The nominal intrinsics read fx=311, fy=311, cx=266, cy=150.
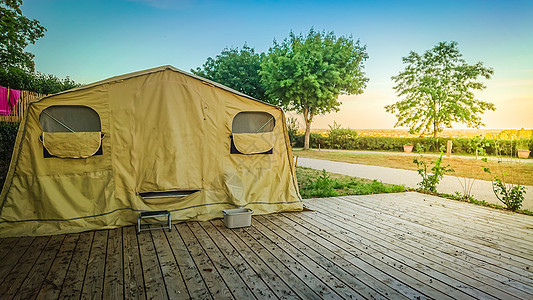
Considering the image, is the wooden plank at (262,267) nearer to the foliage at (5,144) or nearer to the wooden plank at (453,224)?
the wooden plank at (453,224)

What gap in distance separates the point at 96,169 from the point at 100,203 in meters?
0.36

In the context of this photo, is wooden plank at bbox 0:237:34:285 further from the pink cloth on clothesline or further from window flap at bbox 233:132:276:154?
the pink cloth on clothesline

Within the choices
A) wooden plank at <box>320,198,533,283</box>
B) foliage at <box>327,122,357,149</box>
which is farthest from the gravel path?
foliage at <box>327,122,357,149</box>

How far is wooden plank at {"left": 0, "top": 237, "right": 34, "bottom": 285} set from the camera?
2.19 m

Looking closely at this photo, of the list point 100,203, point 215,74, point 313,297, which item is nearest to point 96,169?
point 100,203

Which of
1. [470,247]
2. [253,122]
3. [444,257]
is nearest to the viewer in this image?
[444,257]

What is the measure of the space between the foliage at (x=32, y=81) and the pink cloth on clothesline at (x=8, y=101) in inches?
112

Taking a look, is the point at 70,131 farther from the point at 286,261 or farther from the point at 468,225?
the point at 468,225

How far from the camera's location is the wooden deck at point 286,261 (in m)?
1.99

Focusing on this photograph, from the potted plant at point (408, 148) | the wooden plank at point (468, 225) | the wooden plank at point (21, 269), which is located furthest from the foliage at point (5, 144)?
the potted plant at point (408, 148)

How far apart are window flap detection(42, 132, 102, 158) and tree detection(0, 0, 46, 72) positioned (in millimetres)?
6923

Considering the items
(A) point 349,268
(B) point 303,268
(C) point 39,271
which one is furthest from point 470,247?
(C) point 39,271

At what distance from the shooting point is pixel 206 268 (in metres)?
2.30

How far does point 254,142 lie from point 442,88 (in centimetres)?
1791
